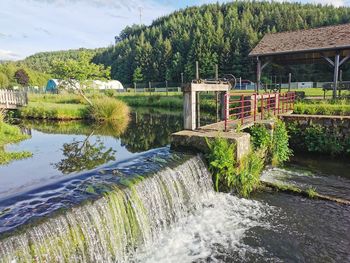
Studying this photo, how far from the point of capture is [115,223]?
527 cm

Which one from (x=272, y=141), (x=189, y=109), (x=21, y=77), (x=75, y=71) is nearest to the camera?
(x=189, y=109)

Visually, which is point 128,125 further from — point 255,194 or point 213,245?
point 213,245

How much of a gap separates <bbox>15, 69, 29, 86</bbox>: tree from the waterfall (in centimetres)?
9420

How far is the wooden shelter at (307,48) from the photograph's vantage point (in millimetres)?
17625

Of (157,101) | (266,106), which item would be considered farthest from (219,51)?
(266,106)

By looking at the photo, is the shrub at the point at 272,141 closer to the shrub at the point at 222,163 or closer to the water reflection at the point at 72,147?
the shrub at the point at 222,163

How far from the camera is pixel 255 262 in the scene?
5.05 m

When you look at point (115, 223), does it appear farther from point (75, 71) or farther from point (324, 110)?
point (75, 71)

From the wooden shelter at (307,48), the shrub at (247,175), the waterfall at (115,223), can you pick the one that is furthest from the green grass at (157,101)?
the waterfall at (115,223)

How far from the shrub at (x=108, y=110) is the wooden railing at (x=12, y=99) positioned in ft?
20.4

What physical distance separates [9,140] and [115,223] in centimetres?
986

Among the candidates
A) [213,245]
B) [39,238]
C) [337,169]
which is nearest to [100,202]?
[39,238]

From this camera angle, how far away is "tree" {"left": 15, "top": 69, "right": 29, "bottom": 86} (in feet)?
290

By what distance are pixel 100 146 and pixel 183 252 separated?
24.8 feet
